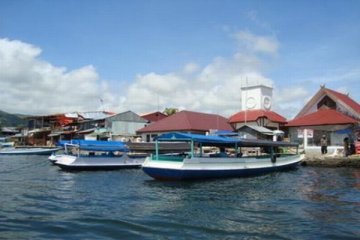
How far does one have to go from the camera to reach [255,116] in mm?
46969

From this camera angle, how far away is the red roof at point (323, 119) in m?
37.6

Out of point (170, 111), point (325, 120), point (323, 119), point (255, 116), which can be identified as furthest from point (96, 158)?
point (170, 111)

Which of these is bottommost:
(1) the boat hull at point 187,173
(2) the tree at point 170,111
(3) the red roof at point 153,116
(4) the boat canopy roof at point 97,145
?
(1) the boat hull at point 187,173

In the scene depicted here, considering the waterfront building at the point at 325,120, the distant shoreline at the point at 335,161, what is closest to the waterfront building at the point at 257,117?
the waterfront building at the point at 325,120

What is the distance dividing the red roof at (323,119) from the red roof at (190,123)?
10.4m

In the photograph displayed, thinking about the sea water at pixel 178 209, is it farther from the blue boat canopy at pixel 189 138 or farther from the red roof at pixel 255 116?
the red roof at pixel 255 116

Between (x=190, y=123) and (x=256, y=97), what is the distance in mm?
9893

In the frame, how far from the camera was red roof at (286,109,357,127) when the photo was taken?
123 ft

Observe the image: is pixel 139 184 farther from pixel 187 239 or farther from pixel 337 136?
pixel 337 136

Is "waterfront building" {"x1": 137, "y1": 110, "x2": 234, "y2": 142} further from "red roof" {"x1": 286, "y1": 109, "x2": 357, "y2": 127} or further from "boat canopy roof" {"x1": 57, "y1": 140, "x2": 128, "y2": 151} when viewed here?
"boat canopy roof" {"x1": 57, "y1": 140, "x2": 128, "y2": 151}

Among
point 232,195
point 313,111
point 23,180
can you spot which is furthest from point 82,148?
point 313,111

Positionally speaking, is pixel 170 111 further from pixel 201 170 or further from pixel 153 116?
pixel 201 170

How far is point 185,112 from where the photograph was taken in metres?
50.3

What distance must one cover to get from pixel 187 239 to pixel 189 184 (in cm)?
1037
